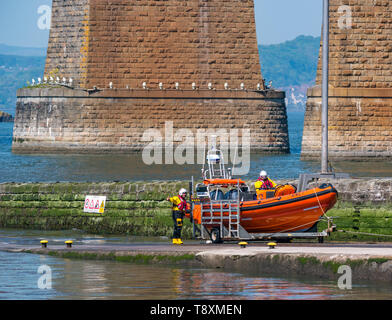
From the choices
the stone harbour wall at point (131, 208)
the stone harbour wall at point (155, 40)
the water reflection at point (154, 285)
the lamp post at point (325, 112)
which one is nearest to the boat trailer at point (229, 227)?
the stone harbour wall at point (131, 208)

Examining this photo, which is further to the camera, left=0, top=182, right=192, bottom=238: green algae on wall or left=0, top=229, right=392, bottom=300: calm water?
left=0, top=182, right=192, bottom=238: green algae on wall

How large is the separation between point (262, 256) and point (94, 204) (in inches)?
361

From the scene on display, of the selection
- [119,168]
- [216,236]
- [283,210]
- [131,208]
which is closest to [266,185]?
[283,210]

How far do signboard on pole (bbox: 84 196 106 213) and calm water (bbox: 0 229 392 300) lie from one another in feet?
20.3

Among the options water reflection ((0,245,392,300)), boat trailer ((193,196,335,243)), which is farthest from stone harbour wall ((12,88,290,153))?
water reflection ((0,245,392,300))

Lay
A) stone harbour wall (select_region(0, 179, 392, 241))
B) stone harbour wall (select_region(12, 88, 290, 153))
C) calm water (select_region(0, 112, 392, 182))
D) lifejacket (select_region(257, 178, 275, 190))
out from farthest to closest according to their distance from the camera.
Answer: stone harbour wall (select_region(12, 88, 290, 153)) < calm water (select_region(0, 112, 392, 182)) < stone harbour wall (select_region(0, 179, 392, 241)) < lifejacket (select_region(257, 178, 275, 190))

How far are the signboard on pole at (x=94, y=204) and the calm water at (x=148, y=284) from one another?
6192 mm

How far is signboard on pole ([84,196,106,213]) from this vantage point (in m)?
32.1

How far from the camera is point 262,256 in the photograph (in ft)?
78.8

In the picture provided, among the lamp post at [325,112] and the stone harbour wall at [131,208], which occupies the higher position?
the lamp post at [325,112]

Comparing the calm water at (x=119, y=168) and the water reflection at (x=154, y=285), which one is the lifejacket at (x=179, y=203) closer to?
the water reflection at (x=154, y=285)

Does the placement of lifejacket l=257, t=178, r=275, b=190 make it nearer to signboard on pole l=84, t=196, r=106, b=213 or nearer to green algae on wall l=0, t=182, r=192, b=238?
green algae on wall l=0, t=182, r=192, b=238

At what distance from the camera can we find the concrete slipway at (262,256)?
2289 cm

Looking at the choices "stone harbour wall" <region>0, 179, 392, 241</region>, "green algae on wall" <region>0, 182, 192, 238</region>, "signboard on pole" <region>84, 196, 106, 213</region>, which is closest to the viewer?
"stone harbour wall" <region>0, 179, 392, 241</region>
